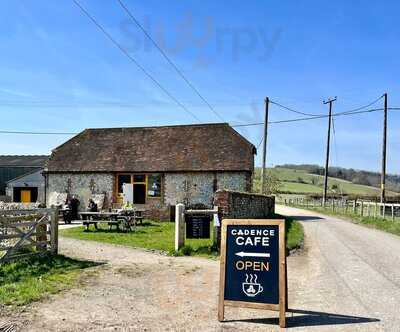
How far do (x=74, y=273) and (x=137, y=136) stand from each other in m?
22.9

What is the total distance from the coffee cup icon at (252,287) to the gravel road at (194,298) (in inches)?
14.1

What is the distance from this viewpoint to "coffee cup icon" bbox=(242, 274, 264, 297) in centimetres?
680

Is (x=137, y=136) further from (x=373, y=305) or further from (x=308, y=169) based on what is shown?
(x=308, y=169)

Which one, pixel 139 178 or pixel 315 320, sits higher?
pixel 139 178

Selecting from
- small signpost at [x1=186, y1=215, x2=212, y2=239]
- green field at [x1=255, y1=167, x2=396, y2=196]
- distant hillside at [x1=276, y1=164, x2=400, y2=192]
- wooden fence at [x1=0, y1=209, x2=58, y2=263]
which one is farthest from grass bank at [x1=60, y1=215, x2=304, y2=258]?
distant hillside at [x1=276, y1=164, x2=400, y2=192]

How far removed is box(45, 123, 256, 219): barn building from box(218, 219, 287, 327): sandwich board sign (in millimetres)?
18522

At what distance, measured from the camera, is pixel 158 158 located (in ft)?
96.7

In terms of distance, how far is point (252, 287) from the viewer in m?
6.85

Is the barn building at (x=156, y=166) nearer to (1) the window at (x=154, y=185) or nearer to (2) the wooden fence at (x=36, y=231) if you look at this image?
(1) the window at (x=154, y=185)

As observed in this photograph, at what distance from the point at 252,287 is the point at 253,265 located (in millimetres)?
307

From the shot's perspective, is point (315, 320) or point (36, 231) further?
point (36, 231)

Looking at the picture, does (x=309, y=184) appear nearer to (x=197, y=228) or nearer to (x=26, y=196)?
(x=26, y=196)

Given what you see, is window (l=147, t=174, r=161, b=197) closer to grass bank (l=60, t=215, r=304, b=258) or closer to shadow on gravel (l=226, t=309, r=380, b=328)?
grass bank (l=60, t=215, r=304, b=258)

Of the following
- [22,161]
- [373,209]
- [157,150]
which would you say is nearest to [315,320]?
[373,209]
